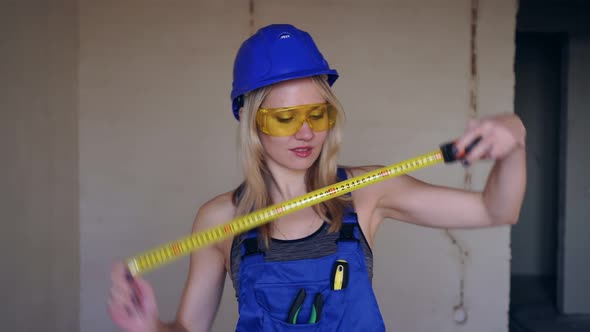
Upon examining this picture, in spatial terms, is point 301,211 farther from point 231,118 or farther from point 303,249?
point 231,118

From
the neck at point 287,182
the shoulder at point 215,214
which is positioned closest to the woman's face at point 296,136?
the neck at point 287,182

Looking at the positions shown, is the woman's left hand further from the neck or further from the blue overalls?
the neck

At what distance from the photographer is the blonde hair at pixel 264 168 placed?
71.5 inches

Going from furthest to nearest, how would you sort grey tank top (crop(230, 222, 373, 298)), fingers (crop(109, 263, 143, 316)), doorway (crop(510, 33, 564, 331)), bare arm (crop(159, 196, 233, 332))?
doorway (crop(510, 33, 564, 331)) → bare arm (crop(159, 196, 233, 332)) → grey tank top (crop(230, 222, 373, 298)) → fingers (crop(109, 263, 143, 316))

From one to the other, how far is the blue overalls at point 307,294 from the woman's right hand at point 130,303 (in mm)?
320

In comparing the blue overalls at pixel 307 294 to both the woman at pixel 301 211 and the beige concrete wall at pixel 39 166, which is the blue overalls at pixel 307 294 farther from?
the beige concrete wall at pixel 39 166

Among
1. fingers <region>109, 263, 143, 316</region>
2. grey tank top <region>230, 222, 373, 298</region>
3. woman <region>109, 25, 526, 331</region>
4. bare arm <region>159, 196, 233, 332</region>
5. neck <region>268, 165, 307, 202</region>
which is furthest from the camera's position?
neck <region>268, 165, 307, 202</region>

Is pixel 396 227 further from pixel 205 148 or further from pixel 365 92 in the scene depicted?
pixel 205 148

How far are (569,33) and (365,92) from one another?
10.6ft

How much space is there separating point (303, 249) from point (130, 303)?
21.6 inches

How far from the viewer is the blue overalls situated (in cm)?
165

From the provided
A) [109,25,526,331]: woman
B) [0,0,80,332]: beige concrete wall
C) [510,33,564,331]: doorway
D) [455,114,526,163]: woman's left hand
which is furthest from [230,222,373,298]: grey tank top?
[510,33,564,331]: doorway

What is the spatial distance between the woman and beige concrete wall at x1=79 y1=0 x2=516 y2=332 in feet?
6.62

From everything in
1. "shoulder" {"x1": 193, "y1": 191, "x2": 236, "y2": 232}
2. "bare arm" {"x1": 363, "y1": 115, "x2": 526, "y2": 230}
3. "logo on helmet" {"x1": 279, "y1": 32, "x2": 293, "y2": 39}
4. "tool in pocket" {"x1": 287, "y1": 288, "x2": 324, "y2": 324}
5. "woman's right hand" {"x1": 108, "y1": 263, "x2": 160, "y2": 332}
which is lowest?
"tool in pocket" {"x1": 287, "y1": 288, "x2": 324, "y2": 324}
